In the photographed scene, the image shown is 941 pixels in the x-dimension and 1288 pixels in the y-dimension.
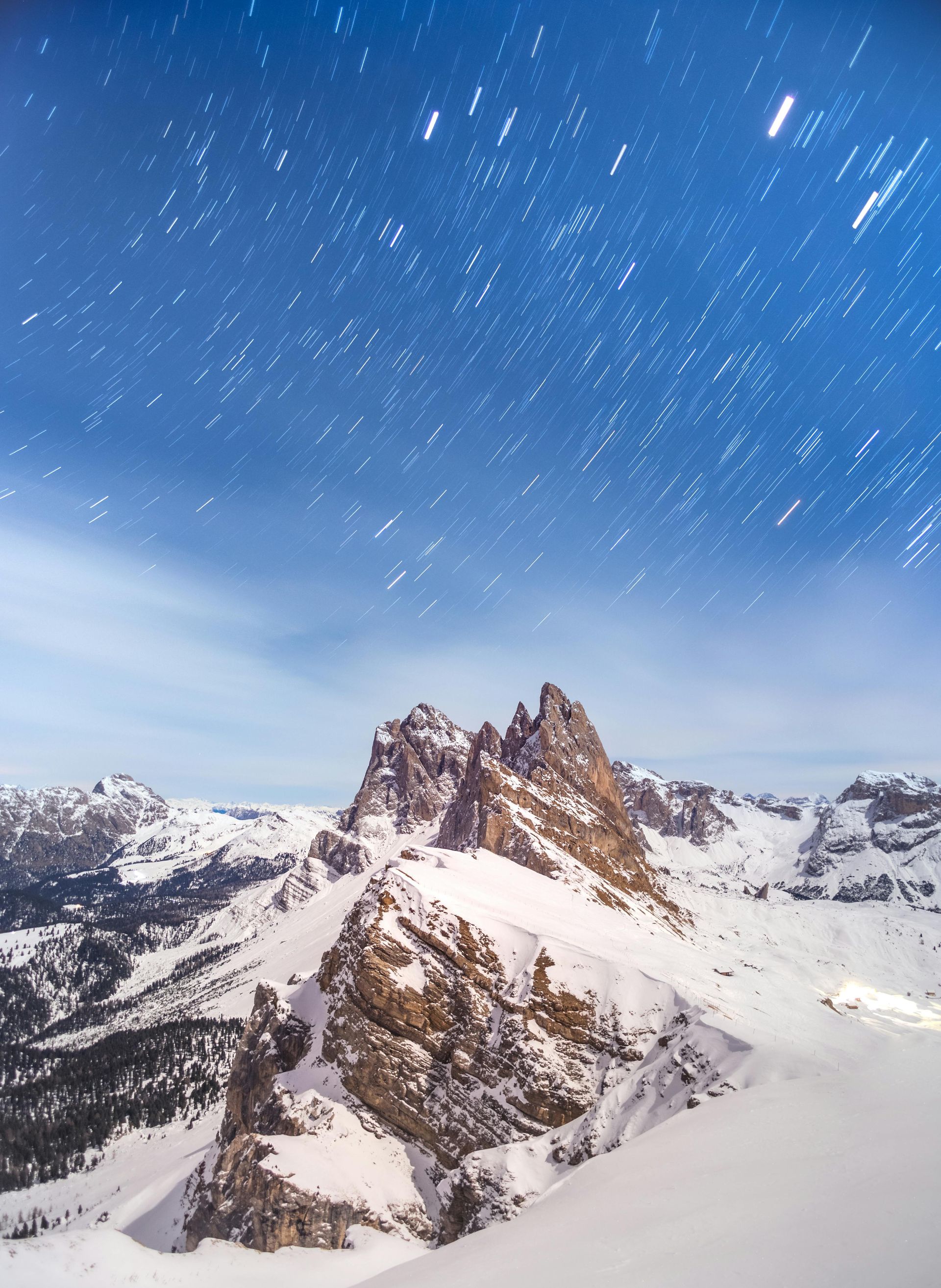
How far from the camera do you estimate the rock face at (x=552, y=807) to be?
7238 centimetres

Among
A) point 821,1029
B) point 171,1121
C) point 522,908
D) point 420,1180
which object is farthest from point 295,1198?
point 171,1121

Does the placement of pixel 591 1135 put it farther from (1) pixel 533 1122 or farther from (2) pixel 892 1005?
(2) pixel 892 1005

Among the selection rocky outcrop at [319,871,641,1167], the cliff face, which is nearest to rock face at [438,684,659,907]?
the cliff face

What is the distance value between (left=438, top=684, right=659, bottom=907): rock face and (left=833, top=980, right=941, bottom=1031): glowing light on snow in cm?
2492

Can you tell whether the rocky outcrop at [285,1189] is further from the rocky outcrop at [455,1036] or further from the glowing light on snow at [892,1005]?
the glowing light on snow at [892,1005]

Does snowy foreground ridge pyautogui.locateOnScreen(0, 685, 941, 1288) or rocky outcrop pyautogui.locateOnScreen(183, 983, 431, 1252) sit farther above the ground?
snowy foreground ridge pyautogui.locateOnScreen(0, 685, 941, 1288)

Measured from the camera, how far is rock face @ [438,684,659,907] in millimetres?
72375

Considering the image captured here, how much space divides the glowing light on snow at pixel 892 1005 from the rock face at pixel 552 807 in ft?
81.8

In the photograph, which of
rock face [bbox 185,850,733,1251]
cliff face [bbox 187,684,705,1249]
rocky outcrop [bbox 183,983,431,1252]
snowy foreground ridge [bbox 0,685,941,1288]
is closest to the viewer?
snowy foreground ridge [bbox 0,685,941,1288]

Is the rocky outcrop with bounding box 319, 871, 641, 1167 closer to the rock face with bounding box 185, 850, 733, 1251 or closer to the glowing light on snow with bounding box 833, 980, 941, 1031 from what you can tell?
the rock face with bounding box 185, 850, 733, 1251

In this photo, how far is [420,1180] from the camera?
31172mm

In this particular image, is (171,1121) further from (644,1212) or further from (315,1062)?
(644,1212)

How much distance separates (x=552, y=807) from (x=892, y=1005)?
46909 millimetres

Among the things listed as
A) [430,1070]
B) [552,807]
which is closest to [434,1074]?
[430,1070]
